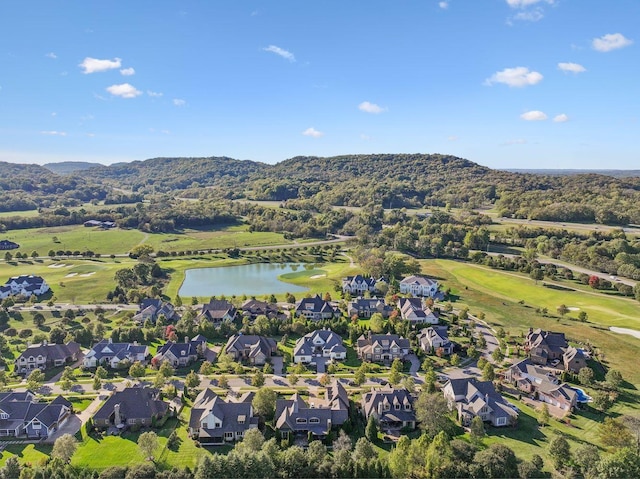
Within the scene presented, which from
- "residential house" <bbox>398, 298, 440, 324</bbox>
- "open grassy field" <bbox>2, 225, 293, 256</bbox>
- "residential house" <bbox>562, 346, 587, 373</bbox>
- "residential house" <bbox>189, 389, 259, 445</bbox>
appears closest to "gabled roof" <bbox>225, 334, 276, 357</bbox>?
"residential house" <bbox>189, 389, 259, 445</bbox>

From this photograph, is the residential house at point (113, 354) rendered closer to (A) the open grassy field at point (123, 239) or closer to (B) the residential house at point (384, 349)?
(B) the residential house at point (384, 349)

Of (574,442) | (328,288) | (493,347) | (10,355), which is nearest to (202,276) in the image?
(328,288)

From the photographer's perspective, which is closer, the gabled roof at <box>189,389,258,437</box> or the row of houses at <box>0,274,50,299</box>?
the gabled roof at <box>189,389,258,437</box>

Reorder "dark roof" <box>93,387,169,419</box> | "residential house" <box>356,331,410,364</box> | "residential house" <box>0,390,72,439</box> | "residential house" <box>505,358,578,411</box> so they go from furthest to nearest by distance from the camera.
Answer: "residential house" <box>356,331,410,364</box> → "residential house" <box>505,358,578,411</box> → "dark roof" <box>93,387,169,419</box> → "residential house" <box>0,390,72,439</box>

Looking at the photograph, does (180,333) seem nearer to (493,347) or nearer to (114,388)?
(114,388)

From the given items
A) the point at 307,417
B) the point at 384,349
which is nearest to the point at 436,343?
the point at 384,349

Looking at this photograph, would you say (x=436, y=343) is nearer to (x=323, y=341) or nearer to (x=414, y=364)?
(x=414, y=364)

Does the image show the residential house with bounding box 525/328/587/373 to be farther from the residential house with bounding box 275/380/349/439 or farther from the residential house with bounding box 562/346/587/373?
the residential house with bounding box 275/380/349/439
